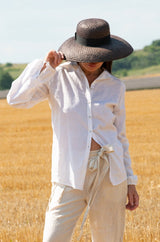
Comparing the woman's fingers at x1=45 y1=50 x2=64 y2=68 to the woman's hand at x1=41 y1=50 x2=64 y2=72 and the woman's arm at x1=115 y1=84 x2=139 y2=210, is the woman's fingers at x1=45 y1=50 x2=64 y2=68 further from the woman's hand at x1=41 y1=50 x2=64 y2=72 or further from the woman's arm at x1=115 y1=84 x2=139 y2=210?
the woman's arm at x1=115 y1=84 x2=139 y2=210

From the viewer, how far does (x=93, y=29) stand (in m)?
3.07

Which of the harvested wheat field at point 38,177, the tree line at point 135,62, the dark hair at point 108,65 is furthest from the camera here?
the tree line at point 135,62

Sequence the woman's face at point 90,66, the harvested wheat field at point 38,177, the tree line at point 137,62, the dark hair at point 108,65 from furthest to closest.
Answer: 1. the tree line at point 137,62
2. the harvested wheat field at point 38,177
3. the dark hair at point 108,65
4. the woman's face at point 90,66

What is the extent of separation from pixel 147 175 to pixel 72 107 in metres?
5.89

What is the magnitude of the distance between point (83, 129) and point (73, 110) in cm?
11

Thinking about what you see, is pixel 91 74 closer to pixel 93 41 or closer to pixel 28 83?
pixel 93 41

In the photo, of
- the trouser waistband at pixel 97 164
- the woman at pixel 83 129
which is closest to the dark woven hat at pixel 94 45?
the woman at pixel 83 129

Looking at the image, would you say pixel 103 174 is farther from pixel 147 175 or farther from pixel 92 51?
pixel 147 175

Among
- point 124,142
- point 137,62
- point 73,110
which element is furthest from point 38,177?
point 137,62

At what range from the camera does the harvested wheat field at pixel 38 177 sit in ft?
16.0

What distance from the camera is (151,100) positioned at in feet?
81.1

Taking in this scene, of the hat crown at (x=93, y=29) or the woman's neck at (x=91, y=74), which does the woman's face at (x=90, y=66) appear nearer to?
the woman's neck at (x=91, y=74)

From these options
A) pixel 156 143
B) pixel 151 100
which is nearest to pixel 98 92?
pixel 156 143

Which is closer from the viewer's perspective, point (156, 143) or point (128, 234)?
point (128, 234)
